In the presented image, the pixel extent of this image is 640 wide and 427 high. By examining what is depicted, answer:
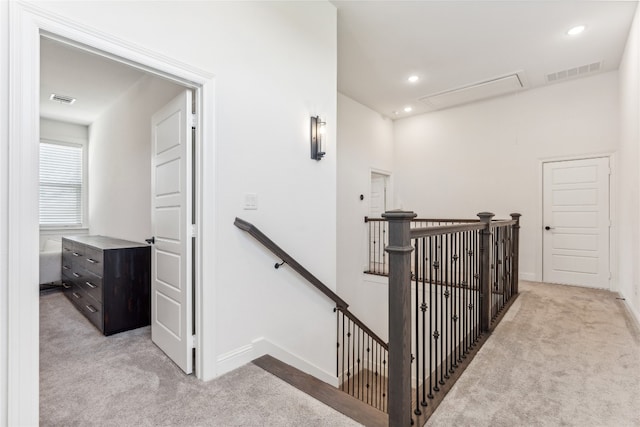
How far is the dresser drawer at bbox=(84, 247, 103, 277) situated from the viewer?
9.91 feet

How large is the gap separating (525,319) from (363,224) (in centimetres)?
305

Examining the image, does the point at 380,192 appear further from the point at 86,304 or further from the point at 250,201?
the point at 86,304

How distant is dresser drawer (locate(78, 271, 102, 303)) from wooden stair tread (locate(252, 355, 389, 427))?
1845 mm

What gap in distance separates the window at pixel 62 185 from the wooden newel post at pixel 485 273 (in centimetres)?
652

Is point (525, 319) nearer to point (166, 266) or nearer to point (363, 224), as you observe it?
point (363, 224)

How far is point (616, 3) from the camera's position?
3092 millimetres

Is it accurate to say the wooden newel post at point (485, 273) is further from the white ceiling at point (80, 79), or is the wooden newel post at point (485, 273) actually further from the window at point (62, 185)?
the window at point (62, 185)

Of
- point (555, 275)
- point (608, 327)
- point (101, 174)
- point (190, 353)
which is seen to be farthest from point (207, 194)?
point (555, 275)

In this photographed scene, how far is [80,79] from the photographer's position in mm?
3758

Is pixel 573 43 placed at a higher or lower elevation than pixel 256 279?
higher

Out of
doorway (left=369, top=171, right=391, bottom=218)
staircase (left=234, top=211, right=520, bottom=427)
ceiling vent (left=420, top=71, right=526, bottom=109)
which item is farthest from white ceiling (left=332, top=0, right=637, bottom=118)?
staircase (left=234, top=211, right=520, bottom=427)

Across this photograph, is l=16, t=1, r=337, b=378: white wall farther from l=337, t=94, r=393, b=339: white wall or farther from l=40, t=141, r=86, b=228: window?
l=40, t=141, r=86, b=228: window

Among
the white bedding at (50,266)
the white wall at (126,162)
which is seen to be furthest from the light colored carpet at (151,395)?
the white bedding at (50,266)

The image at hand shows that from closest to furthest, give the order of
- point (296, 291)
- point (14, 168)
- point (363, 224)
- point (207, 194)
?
point (14, 168), point (207, 194), point (296, 291), point (363, 224)
